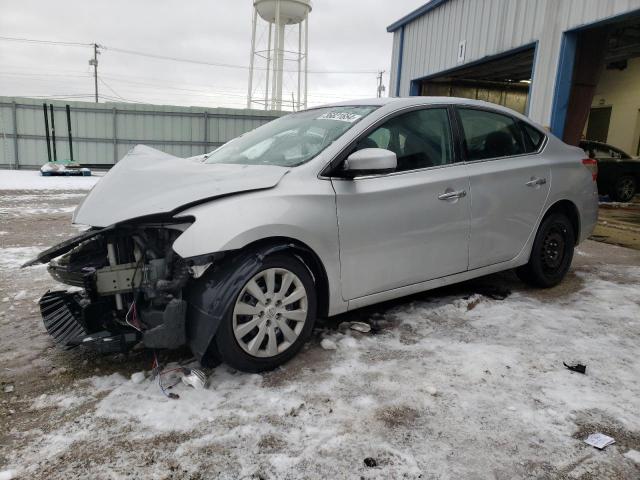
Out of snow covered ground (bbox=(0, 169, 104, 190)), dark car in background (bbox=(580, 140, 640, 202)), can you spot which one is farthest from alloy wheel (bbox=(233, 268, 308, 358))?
dark car in background (bbox=(580, 140, 640, 202))

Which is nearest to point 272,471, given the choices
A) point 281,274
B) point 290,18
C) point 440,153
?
point 281,274

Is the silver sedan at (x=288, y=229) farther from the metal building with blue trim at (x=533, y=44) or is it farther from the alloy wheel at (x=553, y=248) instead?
the metal building with blue trim at (x=533, y=44)

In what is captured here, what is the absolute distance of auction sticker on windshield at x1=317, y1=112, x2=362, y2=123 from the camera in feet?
10.8

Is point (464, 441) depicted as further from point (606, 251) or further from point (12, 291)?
point (606, 251)

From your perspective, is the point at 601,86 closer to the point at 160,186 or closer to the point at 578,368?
the point at 578,368

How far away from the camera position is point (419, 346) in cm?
313

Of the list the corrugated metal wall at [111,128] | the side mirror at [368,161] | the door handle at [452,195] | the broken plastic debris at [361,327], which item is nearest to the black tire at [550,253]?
the door handle at [452,195]

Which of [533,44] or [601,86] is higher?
→ [601,86]

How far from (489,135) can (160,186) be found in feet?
8.55

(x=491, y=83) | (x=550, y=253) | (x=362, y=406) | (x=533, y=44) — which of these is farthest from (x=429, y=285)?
(x=491, y=83)

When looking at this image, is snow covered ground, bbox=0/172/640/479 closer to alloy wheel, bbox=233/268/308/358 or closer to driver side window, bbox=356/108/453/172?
alloy wheel, bbox=233/268/308/358

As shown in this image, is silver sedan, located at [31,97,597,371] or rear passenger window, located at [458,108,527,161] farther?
rear passenger window, located at [458,108,527,161]

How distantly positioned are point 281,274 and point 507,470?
1433mm

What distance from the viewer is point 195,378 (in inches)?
102
